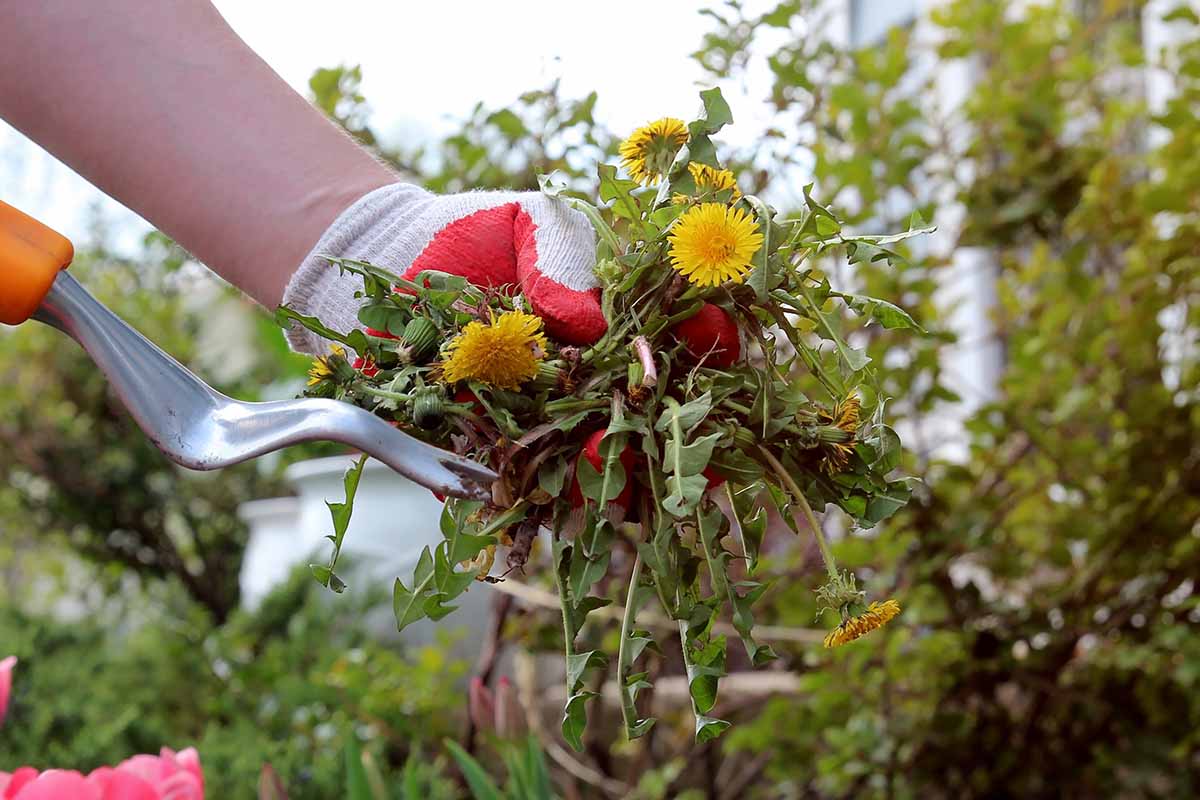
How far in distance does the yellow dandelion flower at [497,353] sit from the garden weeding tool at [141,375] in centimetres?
6

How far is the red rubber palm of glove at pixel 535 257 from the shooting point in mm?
Result: 656

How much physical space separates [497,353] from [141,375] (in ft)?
0.76

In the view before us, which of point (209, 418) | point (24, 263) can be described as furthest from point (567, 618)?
point (24, 263)

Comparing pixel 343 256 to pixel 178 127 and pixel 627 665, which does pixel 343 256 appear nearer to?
pixel 178 127

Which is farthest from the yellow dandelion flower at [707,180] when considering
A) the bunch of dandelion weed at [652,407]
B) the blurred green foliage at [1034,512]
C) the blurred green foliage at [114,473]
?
the blurred green foliage at [114,473]

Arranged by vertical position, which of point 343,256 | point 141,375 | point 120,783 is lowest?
point 120,783

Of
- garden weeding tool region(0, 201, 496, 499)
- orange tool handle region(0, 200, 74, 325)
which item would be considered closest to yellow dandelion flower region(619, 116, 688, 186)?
garden weeding tool region(0, 201, 496, 499)

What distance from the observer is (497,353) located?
58 centimetres

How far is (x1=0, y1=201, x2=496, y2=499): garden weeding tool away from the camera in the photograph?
2.07ft

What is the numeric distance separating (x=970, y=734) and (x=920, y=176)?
957 mm

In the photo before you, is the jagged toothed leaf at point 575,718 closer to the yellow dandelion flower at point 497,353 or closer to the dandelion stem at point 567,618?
the dandelion stem at point 567,618

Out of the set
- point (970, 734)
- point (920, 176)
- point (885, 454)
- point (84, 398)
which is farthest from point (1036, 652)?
point (84, 398)

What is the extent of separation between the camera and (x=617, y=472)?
583 mm

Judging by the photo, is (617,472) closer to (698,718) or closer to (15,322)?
(698,718)
